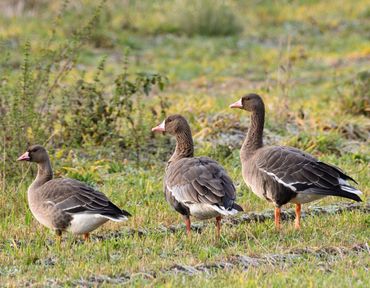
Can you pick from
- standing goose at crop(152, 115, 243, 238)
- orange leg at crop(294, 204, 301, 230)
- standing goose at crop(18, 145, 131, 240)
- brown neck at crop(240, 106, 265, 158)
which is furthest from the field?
brown neck at crop(240, 106, 265, 158)

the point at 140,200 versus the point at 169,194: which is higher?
the point at 169,194

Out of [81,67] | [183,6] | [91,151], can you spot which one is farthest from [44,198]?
[183,6]

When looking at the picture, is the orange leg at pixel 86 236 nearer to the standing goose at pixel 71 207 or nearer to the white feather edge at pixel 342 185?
the standing goose at pixel 71 207

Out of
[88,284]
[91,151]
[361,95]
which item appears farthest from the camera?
[361,95]

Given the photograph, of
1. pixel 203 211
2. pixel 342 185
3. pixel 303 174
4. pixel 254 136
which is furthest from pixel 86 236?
pixel 342 185

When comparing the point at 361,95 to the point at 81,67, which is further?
the point at 81,67

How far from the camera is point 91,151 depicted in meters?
13.1

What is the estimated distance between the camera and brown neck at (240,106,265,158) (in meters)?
10.4

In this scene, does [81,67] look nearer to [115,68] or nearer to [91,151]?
[115,68]

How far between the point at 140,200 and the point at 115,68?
36.4 feet

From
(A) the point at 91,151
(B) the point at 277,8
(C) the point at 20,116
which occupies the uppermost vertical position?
(C) the point at 20,116

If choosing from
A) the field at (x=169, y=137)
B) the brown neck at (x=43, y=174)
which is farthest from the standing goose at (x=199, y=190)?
the brown neck at (x=43, y=174)

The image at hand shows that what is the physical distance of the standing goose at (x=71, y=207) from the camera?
865cm

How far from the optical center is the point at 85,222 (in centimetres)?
874
